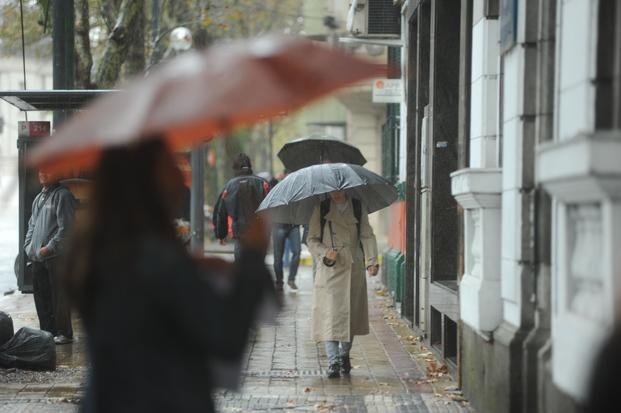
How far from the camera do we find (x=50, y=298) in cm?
1248

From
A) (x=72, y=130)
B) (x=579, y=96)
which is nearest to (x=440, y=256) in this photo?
(x=579, y=96)

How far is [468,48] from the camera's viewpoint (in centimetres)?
1030

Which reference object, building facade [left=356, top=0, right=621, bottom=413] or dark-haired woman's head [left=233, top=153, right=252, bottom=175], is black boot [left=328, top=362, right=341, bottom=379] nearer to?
building facade [left=356, top=0, right=621, bottom=413]

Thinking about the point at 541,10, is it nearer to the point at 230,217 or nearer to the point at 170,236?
the point at 170,236

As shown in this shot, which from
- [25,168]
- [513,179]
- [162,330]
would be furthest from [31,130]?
[162,330]

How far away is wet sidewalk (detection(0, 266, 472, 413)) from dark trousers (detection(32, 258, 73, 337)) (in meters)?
0.27

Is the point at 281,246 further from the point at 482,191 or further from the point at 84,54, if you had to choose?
the point at 482,191

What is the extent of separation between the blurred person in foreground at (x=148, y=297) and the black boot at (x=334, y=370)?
6.25m

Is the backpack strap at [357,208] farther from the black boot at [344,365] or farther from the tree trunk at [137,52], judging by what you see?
the tree trunk at [137,52]

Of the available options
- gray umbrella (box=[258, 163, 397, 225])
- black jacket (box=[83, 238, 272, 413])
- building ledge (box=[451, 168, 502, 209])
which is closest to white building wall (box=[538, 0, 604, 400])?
building ledge (box=[451, 168, 502, 209])

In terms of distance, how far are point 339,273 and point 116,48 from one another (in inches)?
441

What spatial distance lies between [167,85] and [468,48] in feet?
20.9

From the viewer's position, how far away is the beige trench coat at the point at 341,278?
10.5 m

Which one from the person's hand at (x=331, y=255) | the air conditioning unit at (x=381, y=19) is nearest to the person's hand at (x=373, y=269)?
the person's hand at (x=331, y=255)
